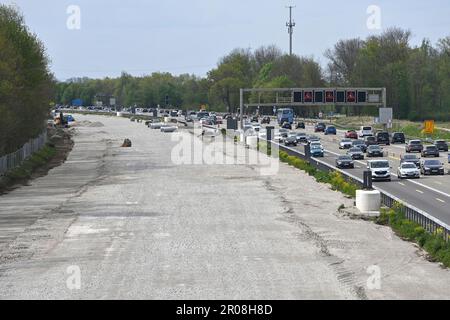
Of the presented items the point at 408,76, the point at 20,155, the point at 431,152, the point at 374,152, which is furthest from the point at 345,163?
the point at 408,76

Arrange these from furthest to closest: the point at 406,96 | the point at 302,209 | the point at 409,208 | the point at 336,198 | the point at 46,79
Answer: the point at 406,96 < the point at 46,79 < the point at 336,198 < the point at 302,209 < the point at 409,208

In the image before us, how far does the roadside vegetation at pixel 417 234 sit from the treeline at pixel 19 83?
107 ft

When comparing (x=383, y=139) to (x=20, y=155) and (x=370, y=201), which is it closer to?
(x=20, y=155)

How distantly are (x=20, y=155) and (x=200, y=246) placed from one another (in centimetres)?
4499

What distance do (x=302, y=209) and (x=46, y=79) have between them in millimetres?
55024

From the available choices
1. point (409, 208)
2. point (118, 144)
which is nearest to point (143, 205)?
point (409, 208)

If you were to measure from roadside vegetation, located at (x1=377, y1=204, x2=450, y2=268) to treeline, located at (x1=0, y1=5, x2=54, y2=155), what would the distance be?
3250 centimetres

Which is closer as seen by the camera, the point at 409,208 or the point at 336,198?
the point at 409,208

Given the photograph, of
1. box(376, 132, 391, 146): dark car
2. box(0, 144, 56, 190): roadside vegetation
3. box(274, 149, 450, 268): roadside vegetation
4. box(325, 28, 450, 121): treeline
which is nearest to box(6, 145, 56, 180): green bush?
box(0, 144, 56, 190): roadside vegetation

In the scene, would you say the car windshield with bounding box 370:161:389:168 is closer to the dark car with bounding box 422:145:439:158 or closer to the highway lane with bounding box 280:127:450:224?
the highway lane with bounding box 280:127:450:224

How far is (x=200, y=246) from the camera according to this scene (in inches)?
1334
